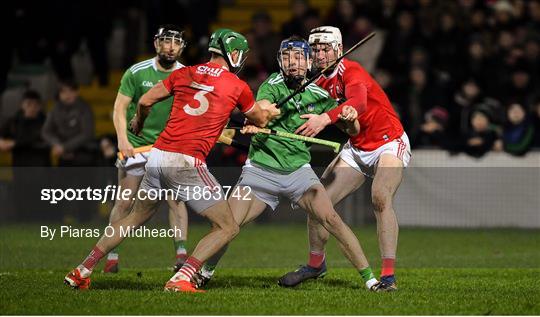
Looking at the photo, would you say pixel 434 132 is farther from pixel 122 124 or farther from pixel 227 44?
pixel 227 44

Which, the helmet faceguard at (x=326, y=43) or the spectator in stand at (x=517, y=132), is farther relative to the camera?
the spectator in stand at (x=517, y=132)

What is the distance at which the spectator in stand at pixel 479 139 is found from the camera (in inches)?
793

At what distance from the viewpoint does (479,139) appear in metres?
20.2

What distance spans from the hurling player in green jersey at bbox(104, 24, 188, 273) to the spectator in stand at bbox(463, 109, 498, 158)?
248 inches

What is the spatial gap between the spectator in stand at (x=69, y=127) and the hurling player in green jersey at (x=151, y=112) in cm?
545

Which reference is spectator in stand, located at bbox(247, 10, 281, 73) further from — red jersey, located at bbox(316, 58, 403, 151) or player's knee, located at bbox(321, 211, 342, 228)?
player's knee, located at bbox(321, 211, 342, 228)

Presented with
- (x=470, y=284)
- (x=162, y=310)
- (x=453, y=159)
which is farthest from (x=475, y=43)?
(x=162, y=310)

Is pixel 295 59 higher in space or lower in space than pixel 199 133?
higher

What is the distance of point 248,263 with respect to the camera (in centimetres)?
1586

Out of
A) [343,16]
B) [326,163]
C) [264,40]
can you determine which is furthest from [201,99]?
[343,16]

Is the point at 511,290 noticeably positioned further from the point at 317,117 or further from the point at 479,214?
the point at 479,214

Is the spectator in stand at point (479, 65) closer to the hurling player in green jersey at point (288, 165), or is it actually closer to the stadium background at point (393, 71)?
the stadium background at point (393, 71)

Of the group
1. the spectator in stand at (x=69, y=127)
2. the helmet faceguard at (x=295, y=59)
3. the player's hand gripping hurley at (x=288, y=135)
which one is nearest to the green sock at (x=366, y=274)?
the player's hand gripping hurley at (x=288, y=135)

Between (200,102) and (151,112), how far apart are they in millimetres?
2417
